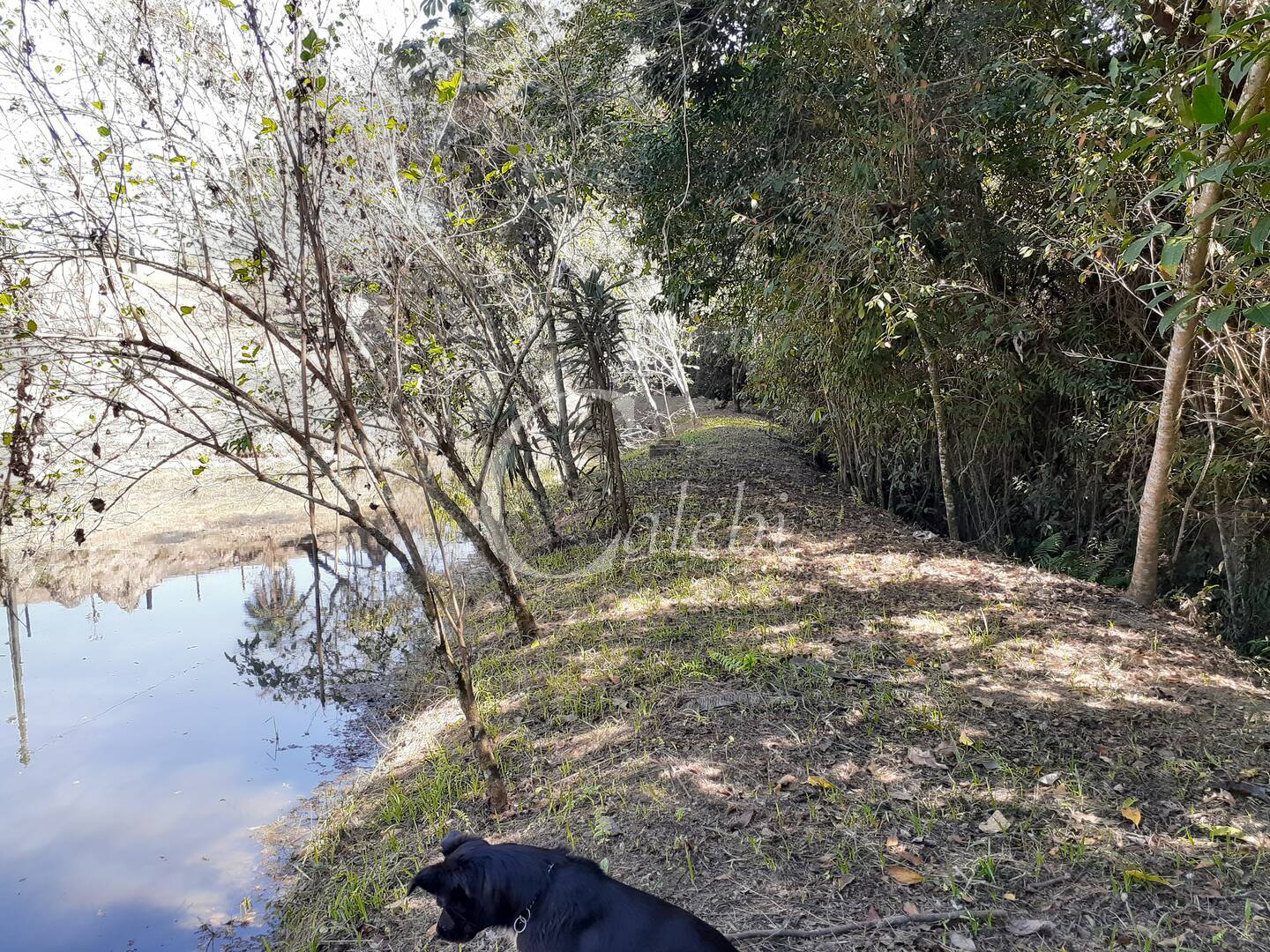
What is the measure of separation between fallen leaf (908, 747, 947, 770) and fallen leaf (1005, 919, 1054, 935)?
85cm

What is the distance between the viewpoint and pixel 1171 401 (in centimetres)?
458

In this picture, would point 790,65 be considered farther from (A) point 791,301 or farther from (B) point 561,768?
(B) point 561,768

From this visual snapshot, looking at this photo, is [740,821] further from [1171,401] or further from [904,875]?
[1171,401]

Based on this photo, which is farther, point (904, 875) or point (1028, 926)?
point (904, 875)

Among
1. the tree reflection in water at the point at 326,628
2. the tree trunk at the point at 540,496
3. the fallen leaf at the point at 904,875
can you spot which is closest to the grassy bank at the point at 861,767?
the fallen leaf at the point at 904,875

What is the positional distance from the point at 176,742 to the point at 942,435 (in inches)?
268

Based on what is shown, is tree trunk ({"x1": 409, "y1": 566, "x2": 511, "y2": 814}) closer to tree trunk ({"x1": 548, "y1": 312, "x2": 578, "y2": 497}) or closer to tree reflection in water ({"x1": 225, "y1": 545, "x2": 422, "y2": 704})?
tree reflection in water ({"x1": 225, "y1": 545, "x2": 422, "y2": 704})

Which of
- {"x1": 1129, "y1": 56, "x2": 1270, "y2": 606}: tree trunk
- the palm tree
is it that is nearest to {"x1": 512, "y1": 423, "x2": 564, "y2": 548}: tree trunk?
the palm tree

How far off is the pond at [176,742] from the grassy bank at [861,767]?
0.65 meters

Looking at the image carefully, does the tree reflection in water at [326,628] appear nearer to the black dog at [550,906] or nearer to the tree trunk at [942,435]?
the black dog at [550,906]

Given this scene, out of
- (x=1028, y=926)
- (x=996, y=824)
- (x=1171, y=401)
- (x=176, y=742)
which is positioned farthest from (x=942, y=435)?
(x=176, y=742)

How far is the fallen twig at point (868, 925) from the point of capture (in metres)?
2.31

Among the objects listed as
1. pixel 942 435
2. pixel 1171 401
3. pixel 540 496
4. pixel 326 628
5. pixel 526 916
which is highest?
pixel 1171 401

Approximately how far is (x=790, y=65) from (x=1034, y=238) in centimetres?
252
